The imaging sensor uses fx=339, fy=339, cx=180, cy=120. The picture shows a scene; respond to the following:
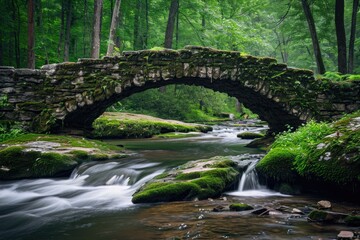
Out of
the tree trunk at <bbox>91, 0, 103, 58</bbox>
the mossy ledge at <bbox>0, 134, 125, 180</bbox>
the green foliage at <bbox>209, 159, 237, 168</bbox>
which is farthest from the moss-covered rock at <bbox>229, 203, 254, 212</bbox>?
the tree trunk at <bbox>91, 0, 103, 58</bbox>

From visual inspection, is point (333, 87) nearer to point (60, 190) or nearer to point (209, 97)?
point (60, 190)

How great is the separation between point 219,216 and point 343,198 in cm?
236

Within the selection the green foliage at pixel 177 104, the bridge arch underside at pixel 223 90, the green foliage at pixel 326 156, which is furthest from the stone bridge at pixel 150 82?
the green foliage at pixel 177 104

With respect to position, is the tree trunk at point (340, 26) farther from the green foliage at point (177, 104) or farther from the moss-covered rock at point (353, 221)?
the green foliage at point (177, 104)

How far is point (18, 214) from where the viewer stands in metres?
5.86

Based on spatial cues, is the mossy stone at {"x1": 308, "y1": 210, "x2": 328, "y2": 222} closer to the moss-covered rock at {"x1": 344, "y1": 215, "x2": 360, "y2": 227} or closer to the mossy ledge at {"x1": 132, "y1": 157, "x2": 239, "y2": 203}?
the moss-covered rock at {"x1": 344, "y1": 215, "x2": 360, "y2": 227}

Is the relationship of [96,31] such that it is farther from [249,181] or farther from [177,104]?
[249,181]

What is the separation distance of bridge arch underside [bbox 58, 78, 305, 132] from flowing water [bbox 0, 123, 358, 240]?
3093 mm

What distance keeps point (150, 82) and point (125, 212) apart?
6306 mm

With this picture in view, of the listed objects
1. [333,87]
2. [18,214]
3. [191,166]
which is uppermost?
[333,87]

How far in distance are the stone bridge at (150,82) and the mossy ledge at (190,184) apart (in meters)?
4.72

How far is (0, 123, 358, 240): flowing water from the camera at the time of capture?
408 centimetres

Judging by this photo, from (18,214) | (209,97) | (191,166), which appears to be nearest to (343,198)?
(191,166)

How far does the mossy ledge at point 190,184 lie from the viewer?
5738 mm
